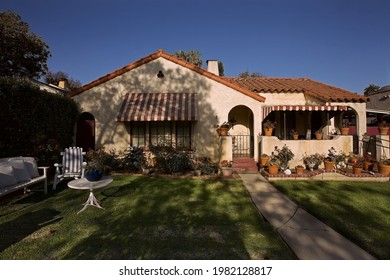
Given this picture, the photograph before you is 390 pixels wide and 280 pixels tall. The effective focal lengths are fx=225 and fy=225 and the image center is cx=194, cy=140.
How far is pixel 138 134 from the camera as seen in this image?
52.4ft

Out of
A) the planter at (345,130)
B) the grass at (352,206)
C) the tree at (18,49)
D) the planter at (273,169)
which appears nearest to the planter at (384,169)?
the grass at (352,206)

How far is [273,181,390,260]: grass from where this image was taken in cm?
568

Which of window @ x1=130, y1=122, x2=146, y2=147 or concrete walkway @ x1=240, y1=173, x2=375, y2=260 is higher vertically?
window @ x1=130, y1=122, x2=146, y2=147

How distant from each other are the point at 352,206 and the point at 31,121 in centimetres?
1436

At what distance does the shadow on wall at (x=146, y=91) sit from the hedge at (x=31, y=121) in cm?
205

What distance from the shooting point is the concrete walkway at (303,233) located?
16.3ft

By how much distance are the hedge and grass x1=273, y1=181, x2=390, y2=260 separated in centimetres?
1209

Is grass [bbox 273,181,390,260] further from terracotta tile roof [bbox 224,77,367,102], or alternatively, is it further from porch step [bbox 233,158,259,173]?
terracotta tile roof [bbox 224,77,367,102]

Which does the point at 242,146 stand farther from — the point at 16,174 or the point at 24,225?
the point at 24,225

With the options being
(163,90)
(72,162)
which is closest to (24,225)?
(72,162)

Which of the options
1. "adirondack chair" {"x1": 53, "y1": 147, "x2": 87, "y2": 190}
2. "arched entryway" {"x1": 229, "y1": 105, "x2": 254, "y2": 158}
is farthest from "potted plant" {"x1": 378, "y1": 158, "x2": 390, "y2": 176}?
"adirondack chair" {"x1": 53, "y1": 147, "x2": 87, "y2": 190}

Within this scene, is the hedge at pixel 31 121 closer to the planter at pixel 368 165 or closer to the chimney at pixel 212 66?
the chimney at pixel 212 66
